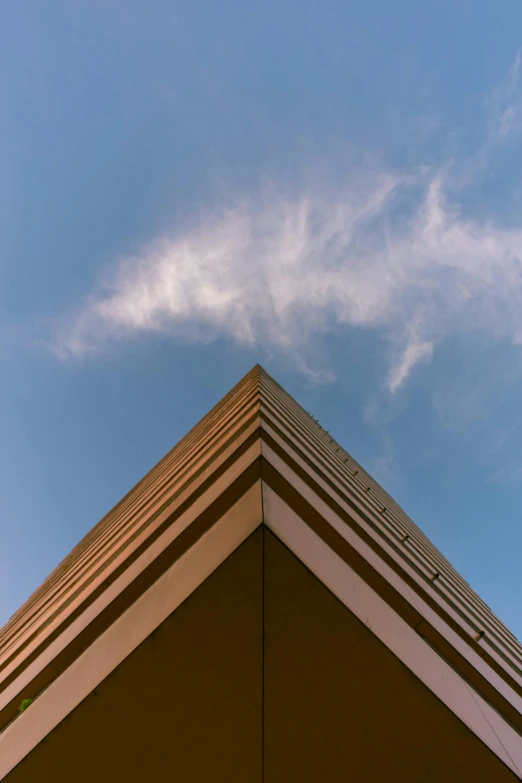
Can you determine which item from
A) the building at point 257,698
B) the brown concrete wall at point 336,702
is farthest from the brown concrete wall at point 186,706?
the brown concrete wall at point 336,702

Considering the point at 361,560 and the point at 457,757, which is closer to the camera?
the point at 457,757

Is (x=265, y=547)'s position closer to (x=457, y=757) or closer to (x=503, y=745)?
(x=457, y=757)

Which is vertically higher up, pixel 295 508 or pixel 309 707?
pixel 295 508

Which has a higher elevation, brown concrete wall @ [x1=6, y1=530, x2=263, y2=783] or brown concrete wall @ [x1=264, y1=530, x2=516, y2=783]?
brown concrete wall @ [x1=6, y1=530, x2=263, y2=783]

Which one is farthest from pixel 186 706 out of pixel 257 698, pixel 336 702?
pixel 336 702

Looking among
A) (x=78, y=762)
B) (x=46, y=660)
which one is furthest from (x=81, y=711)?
(x=46, y=660)

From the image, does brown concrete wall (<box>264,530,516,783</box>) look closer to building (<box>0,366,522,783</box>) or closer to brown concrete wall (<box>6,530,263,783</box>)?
building (<box>0,366,522,783</box>)

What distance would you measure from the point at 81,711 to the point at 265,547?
133cm

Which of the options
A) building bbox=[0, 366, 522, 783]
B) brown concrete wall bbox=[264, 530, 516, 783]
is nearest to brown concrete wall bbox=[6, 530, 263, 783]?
building bbox=[0, 366, 522, 783]

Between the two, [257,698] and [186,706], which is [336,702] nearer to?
[257,698]

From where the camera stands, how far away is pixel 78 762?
7.33 ft

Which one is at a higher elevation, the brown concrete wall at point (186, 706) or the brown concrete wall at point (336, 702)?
the brown concrete wall at point (186, 706)

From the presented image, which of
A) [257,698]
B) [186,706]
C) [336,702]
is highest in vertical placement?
[186,706]

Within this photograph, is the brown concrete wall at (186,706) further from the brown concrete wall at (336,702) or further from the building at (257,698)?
the brown concrete wall at (336,702)
